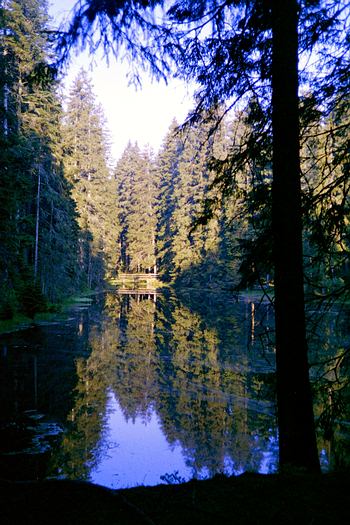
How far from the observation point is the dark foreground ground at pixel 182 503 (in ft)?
9.84

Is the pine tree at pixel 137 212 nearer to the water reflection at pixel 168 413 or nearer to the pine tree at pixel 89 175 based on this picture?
the pine tree at pixel 89 175

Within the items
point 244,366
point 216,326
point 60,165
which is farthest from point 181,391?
point 60,165

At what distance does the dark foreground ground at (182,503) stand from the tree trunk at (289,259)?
0.71 meters

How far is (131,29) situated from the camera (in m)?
5.01

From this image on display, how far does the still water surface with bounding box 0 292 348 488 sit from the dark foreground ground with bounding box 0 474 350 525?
60.9 inches

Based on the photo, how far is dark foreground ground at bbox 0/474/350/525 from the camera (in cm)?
300

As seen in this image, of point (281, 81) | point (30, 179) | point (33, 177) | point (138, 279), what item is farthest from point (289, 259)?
point (138, 279)

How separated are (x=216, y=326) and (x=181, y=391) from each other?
10866mm

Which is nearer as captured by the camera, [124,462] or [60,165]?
[124,462]

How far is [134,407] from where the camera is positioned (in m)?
9.57

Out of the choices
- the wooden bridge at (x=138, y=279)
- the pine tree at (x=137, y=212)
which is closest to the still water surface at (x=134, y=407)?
the wooden bridge at (x=138, y=279)

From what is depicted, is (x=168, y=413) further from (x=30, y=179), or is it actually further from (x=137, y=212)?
(x=137, y=212)

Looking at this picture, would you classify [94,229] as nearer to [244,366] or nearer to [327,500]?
[244,366]

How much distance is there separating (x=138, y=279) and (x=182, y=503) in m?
57.1
